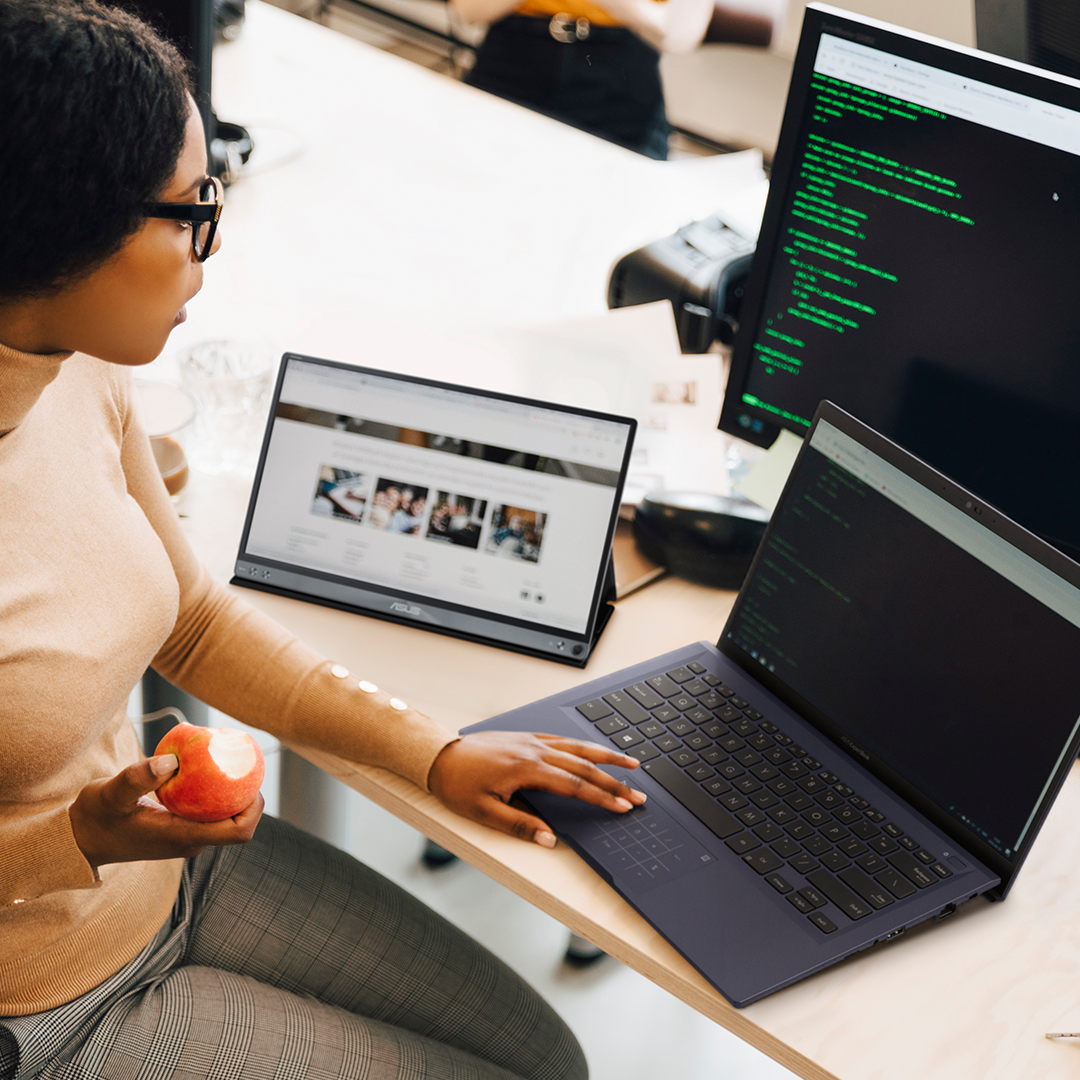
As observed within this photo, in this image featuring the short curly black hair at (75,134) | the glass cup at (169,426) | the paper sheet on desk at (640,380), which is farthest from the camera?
the paper sheet on desk at (640,380)

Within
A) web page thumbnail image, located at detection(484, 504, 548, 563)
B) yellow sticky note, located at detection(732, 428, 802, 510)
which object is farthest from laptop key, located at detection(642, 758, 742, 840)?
yellow sticky note, located at detection(732, 428, 802, 510)

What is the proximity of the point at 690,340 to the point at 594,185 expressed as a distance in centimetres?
58

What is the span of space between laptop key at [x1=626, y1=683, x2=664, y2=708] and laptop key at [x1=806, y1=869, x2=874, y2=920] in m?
0.21

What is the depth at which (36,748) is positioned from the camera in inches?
32.3

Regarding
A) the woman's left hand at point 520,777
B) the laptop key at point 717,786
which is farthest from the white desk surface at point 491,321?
the laptop key at point 717,786

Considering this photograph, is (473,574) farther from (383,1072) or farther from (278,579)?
(383,1072)

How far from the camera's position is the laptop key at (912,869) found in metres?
0.83

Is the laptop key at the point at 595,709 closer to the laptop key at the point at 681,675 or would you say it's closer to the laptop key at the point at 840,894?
the laptop key at the point at 681,675

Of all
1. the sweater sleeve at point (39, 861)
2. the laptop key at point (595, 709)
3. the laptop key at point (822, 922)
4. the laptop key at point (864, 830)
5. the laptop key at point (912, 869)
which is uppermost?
the laptop key at point (912, 869)

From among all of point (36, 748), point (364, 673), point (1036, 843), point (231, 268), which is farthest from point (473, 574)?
point (231, 268)

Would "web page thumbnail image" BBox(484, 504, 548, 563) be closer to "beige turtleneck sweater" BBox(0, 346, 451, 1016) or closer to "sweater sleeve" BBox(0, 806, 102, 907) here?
"beige turtleneck sweater" BBox(0, 346, 451, 1016)

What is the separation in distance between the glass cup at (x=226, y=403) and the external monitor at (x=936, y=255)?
0.57 m

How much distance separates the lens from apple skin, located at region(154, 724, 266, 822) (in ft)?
2.66

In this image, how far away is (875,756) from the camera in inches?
36.1
